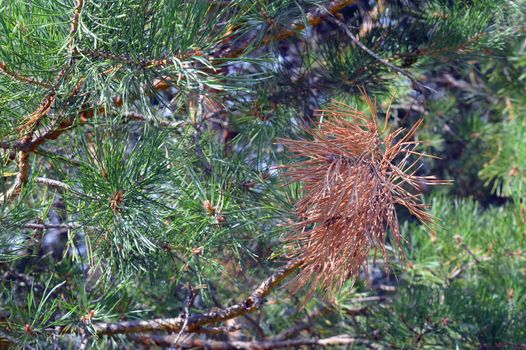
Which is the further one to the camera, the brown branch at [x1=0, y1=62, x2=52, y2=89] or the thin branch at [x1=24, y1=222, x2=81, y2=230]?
the thin branch at [x1=24, y1=222, x2=81, y2=230]

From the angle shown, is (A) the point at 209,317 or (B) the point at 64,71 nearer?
(B) the point at 64,71

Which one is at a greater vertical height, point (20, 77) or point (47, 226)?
point (20, 77)

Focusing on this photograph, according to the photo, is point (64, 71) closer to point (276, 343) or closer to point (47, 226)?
point (47, 226)

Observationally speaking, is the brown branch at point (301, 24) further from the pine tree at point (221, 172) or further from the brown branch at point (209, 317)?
the brown branch at point (209, 317)

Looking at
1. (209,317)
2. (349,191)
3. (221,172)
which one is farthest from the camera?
(209,317)

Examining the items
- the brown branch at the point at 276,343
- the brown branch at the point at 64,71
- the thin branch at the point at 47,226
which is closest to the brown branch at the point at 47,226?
the thin branch at the point at 47,226

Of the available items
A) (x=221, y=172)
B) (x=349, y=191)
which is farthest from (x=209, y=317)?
(x=349, y=191)

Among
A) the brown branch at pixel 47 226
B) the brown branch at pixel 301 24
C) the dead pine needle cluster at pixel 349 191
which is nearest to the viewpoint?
the dead pine needle cluster at pixel 349 191

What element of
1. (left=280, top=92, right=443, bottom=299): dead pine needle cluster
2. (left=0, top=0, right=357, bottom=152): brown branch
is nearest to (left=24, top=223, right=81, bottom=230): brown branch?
(left=0, top=0, right=357, bottom=152): brown branch

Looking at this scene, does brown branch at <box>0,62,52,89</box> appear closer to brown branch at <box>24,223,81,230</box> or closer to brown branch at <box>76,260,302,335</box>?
brown branch at <box>24,223,81,230</box>
